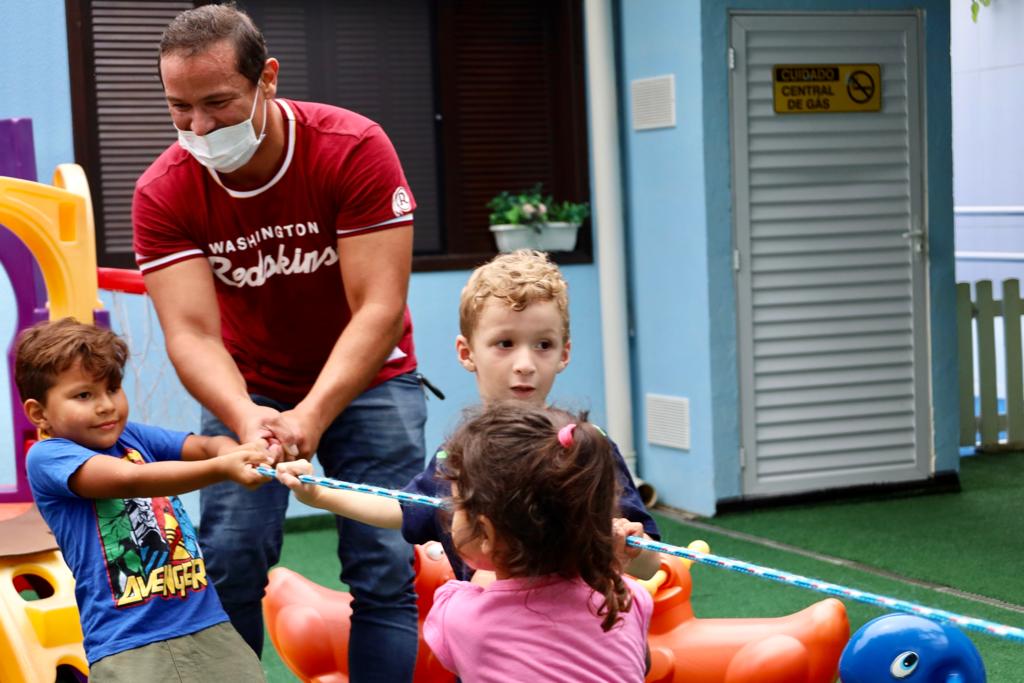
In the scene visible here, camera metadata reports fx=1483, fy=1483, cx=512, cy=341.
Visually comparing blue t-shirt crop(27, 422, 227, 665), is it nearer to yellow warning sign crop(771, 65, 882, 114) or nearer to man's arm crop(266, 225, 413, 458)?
man's arm crop(266, 225, 413, 458)

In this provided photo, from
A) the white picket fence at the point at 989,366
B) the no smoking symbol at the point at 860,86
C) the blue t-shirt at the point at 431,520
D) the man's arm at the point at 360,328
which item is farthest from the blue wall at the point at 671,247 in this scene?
the blue t-shirt at the point at 431,520

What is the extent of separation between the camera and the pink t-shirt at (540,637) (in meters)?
1.70

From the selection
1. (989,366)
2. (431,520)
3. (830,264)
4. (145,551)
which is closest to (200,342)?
(145,551)

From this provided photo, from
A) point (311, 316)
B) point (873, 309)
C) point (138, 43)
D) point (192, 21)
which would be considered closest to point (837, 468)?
point (873, 309)

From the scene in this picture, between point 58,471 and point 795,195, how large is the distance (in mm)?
3766

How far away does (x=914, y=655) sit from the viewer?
222 cm

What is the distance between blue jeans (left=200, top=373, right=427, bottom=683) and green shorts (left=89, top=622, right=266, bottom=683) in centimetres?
24

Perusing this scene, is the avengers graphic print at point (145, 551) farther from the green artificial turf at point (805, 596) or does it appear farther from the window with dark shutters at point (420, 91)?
the window with dark shutters at point (420, 91)

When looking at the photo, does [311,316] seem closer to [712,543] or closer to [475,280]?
[475,280]

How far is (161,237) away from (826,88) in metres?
3.51

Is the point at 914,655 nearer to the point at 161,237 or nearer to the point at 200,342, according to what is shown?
the point at 200,342

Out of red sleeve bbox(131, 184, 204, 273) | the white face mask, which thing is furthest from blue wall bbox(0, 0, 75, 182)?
the white face mask

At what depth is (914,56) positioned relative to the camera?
5.65 meters

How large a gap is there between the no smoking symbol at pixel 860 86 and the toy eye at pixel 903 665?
12.0 ft
